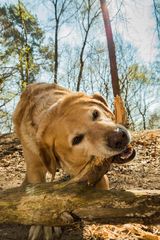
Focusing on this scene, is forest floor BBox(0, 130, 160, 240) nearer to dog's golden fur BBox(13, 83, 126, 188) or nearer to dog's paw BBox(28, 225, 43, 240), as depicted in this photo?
dog's paw BBox(28, 225, 43, 240)

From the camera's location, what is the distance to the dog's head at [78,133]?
9.78 ft

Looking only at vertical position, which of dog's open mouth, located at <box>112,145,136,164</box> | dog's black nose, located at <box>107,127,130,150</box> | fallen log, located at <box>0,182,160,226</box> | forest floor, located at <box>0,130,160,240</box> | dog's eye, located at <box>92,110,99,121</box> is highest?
dog's eye, located at <box>92,110,99,121</box>

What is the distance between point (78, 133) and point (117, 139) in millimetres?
439

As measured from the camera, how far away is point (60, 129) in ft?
11.2

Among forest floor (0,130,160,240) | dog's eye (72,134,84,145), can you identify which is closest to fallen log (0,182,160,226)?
dog's eye (72,134,84,145)

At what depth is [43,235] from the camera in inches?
142

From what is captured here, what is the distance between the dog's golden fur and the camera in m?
3.14

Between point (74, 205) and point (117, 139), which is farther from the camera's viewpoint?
point (117, 139)

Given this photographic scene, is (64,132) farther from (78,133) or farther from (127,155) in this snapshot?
(127,155)

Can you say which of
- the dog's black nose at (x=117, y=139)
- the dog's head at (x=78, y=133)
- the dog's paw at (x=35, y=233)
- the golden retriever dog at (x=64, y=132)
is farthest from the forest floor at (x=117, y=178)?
the dog's black nose at (x=117, y=139)

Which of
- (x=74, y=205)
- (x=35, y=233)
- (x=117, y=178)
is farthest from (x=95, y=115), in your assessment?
(x=117, y=178)

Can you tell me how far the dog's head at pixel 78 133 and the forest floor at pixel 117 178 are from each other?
2.20ft

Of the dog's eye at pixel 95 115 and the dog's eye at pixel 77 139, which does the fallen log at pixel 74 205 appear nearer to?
the dog's eye at pixel 77 139

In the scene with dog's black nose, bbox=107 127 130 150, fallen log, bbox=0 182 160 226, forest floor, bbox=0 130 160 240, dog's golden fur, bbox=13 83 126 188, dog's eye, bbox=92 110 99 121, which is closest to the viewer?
fallen log, bbox=0 182 160 226
